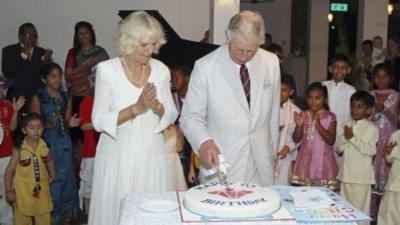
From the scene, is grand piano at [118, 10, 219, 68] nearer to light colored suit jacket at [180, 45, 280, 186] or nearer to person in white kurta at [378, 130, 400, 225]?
person in white kurta at [378, 130, 400, 225]

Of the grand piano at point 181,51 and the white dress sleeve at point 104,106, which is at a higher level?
the grand piano at point 181,51

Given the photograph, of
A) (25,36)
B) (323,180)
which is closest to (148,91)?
(323,180)

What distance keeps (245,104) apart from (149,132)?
57 centimetres

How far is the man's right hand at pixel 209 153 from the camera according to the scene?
2420 mm

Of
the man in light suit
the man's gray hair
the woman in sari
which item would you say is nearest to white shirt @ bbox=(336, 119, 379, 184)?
the man in light suit

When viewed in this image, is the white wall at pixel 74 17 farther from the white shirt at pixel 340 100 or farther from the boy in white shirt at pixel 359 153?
the boy in white shirt at pixel 359 153

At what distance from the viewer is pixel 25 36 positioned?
5809mm

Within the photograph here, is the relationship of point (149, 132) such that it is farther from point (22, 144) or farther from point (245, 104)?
point (22, 144)

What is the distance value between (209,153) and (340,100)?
277 cm

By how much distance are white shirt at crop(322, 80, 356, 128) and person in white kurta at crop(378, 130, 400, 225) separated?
0.79 m

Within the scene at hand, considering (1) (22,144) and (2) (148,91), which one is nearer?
(2) (148,91)

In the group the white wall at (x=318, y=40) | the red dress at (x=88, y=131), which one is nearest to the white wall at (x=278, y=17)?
the white wall at (x=318, y=40)

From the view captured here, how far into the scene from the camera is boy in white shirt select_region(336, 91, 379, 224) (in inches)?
167

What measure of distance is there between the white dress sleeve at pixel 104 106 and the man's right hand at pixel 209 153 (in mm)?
565
